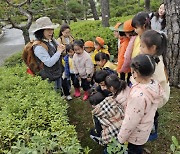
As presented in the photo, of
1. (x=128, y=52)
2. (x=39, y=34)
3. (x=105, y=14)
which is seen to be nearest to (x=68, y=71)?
(x=39, y=34)

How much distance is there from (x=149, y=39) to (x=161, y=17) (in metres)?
1.98

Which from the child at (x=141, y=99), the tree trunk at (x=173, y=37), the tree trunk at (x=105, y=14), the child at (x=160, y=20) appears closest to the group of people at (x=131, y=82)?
the child at (x=141, y=99)

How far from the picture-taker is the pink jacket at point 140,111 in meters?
2.28

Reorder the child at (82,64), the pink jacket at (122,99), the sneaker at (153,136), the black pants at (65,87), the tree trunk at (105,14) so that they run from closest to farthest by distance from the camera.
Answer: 1. the pink jacket at (122,99)
2. the sneaker at (153,136)
3. the child at (82,64)
4. the black pants at (65,87)
5. the tree trunk at (105,14)

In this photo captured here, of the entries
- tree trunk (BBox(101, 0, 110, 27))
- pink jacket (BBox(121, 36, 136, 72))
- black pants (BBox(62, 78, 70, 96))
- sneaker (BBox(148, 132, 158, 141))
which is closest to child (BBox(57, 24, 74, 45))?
black pants (BBox(62, 78, 70, 96))

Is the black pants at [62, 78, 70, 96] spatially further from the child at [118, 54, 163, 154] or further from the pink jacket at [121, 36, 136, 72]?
the child at [118, 54, 163, 154]

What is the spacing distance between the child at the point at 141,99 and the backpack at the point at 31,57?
159 centimetres

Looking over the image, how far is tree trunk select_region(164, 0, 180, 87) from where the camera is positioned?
4.03 m

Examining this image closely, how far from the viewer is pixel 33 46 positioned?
3498 mm

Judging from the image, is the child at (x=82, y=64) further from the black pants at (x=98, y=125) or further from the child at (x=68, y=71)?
the black pants at (x=98, y=125)

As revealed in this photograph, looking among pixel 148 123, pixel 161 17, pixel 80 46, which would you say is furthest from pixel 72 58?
pixel 148 123

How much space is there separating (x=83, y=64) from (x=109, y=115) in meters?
1.75

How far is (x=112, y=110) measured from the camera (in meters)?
2.67

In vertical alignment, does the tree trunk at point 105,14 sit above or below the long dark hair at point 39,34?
below
